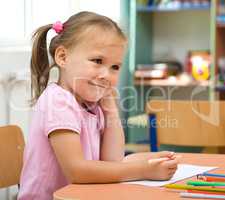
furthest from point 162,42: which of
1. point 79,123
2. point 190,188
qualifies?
point 190,188

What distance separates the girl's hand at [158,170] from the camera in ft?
4.11

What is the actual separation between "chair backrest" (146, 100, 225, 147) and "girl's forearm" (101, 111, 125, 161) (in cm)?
93

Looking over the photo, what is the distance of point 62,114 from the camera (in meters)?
1.32

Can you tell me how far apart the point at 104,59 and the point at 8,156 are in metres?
0.51

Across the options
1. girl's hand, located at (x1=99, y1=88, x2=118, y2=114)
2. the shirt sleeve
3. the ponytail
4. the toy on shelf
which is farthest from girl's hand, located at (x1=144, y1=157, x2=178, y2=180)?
the toy on shelf

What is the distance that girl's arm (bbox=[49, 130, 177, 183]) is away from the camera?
123 cm

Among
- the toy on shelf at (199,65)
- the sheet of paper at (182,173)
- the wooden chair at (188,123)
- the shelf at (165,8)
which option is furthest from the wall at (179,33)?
the sheet of paper at (182,173)

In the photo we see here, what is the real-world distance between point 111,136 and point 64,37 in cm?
31

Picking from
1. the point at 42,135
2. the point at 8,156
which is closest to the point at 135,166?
the point at 42,135

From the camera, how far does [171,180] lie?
1.26m

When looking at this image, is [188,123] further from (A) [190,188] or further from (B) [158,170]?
(A) [190,188]

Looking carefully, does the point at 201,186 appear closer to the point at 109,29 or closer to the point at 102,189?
the point at 102,189

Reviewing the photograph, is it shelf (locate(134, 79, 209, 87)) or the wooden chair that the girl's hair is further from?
shelf (locate(134, 79, 209, 87))

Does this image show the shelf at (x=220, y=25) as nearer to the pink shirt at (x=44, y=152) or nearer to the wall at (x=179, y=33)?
the wall at (x=179, y=33)
